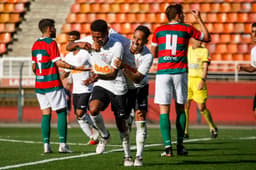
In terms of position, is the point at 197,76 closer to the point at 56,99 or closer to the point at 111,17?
the point at 56,99

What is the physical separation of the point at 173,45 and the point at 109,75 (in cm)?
185

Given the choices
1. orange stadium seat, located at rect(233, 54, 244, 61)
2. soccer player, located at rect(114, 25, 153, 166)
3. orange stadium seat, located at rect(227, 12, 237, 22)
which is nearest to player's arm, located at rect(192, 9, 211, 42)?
soccer player, located at rect(114, 25, 153, 166)

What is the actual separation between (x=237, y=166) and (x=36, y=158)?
2.93 meters

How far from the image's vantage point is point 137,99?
1085 centimetres

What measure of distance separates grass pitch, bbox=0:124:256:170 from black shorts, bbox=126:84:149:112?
75 centimetres

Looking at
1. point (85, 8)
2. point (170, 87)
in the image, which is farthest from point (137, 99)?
point (85, 8)

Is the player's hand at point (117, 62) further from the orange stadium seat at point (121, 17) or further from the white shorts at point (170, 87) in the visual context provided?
the orange stadium seat at point (121, 17)

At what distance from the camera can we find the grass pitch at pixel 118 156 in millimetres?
9531

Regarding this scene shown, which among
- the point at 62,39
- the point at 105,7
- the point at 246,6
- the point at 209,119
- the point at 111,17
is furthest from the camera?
the point at 105,7

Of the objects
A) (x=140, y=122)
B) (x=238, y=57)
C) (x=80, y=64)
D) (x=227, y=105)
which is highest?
(x=238, y=57)

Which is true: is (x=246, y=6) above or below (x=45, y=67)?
above

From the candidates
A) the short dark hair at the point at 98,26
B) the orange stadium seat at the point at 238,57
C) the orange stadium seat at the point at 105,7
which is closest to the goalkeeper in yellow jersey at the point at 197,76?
the short dark hair at the point at 98,26

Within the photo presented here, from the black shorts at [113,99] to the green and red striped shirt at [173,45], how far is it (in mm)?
1363

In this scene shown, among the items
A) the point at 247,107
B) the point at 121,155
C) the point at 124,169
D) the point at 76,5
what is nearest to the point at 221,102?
the point at 247,107
